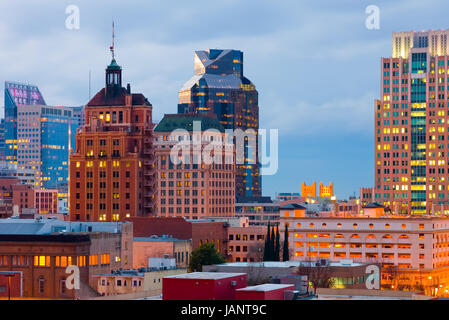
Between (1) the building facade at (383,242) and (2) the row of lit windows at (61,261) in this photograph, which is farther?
(1) the building facade at (383,242)

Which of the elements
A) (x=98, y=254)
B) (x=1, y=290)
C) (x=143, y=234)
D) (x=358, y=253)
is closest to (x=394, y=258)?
(x=358, y=253)

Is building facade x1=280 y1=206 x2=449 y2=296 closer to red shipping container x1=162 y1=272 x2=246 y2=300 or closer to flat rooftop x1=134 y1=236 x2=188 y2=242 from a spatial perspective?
flat rooftop x1=134 y1=236 x2=188 y2=242

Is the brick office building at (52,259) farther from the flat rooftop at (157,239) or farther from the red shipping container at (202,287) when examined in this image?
the red shipping container at (202,287)

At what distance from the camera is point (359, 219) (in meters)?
171

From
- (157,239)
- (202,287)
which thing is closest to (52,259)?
(157,239)

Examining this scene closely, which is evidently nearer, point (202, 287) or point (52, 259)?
point (202, 287)

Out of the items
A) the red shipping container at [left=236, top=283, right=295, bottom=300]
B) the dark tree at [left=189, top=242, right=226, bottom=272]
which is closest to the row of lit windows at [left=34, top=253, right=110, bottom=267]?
the dark tree at [left=189, top=242, right=226, bottom=272]

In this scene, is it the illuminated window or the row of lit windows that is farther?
the illuminated window

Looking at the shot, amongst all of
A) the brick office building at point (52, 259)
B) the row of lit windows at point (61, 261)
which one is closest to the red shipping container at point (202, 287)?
the brick office building at point (52, 259)

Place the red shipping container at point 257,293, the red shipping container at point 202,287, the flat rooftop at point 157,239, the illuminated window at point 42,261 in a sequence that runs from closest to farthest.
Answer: the red shipping container at point 257,293 < the red shipping container at point 202,287 < the illuminated window at point 42,261 < the flat rooftop at point 157,239

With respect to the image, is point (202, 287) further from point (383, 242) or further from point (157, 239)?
point (383, 242)

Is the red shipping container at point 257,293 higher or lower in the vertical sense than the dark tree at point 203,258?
higher
